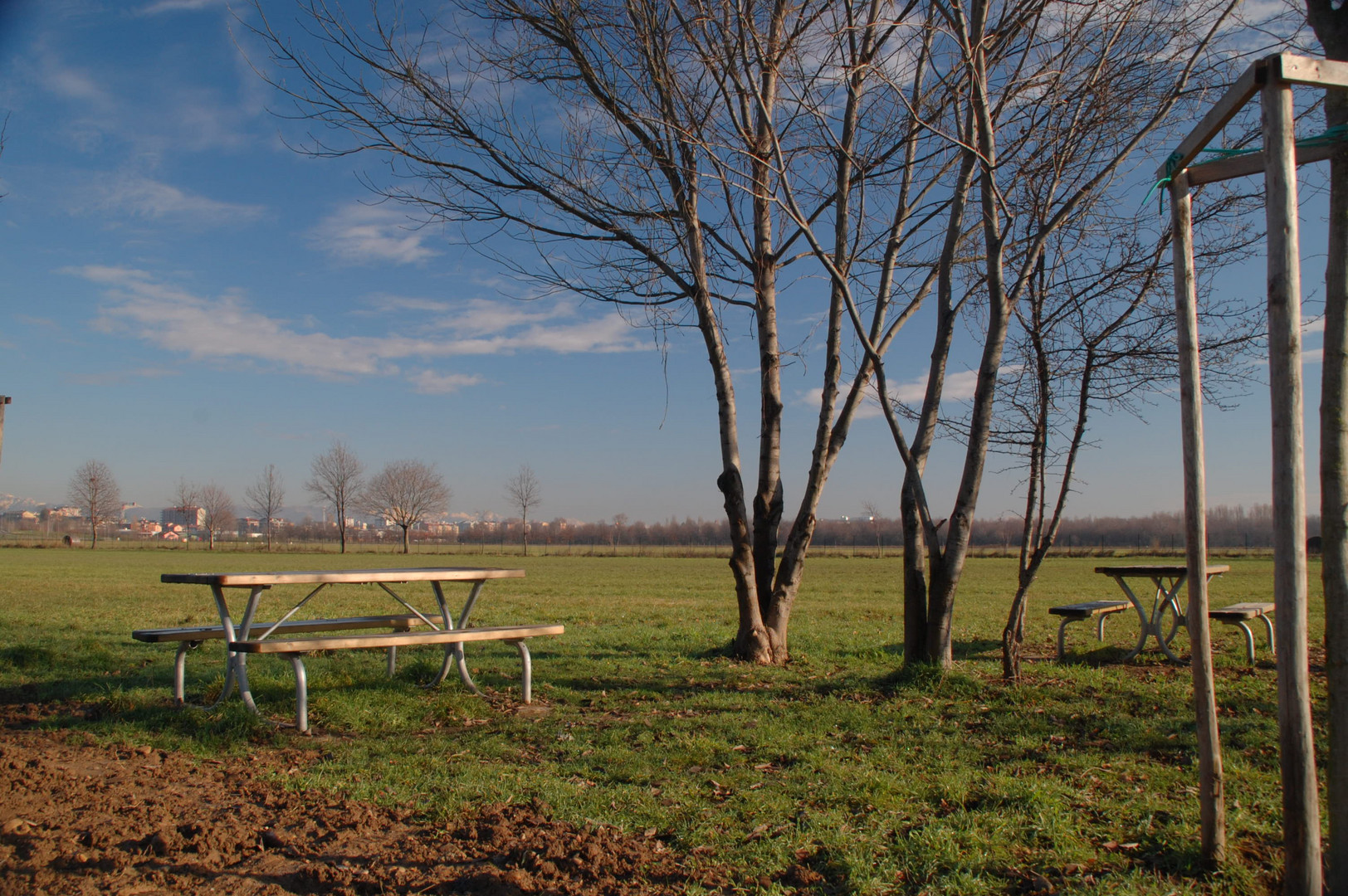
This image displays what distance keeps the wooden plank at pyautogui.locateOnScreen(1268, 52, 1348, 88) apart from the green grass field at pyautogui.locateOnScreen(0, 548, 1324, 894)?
98.1 inches

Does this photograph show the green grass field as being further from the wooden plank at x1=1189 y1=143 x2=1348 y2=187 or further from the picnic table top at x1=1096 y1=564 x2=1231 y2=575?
the wooden plank at x1=1189 y1=143 x2=1348 y2=187

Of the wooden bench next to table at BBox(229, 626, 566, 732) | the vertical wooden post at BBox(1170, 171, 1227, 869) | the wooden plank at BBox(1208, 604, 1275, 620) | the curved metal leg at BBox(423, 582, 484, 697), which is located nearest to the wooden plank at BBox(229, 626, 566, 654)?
the wooden bench next to table at BBox(229, 626, 566, 732)

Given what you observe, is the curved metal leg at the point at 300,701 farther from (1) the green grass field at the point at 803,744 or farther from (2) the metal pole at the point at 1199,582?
(2) the metal pole at the point at 1199,582

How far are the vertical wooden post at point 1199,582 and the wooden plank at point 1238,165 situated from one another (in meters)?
0.34

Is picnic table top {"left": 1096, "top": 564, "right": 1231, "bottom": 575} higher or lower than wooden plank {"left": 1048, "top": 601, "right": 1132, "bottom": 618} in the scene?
higher

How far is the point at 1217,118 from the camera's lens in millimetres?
2730

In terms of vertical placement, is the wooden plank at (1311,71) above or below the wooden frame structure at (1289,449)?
above

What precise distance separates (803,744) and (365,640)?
2.74 m

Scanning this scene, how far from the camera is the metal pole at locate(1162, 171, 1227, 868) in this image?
281cm

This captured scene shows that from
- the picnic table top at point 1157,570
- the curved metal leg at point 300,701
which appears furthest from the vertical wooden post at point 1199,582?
the picnic table top at point 1157,570

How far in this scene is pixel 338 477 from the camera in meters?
76.3

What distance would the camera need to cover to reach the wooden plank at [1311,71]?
96.0 inches

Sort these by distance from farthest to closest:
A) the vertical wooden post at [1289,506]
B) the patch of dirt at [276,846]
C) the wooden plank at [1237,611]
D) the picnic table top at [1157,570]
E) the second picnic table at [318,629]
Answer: the wooden plank at [1237,611], the picnic table top at [1157,570], the second picnic table at [318,629], the patch of dirt at [276,846], the vertical wooden post at [1289,506]

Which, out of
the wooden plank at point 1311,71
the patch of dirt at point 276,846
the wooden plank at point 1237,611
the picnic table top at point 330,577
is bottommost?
the patch of dirt at point 276,846
